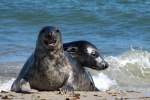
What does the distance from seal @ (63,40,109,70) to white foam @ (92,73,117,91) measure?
3.27 ft

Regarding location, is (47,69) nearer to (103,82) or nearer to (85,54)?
(85,54)

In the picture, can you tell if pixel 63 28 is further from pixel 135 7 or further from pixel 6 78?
pixel 6 78

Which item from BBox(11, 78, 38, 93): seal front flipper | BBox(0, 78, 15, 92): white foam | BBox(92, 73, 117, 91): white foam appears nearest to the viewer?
BBox(11, 78, 38, 93): seal front flipper

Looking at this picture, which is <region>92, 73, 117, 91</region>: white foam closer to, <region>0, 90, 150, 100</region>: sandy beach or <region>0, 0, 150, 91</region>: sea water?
<region>0, 0, 150, 91</region>: sea water

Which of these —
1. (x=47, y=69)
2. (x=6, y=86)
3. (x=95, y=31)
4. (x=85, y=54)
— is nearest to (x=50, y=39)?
(x=47, y=69)

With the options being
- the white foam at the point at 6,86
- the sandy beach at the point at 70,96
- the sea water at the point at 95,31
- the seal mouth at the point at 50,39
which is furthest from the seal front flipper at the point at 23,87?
the sea water at the point at 95,31

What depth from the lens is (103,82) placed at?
10.8 meters

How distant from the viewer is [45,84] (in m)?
8.09

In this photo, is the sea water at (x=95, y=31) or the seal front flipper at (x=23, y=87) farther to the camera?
the sea water at (x=95, y=31)

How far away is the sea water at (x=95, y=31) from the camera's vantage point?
443 inches

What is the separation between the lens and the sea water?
11.2 m

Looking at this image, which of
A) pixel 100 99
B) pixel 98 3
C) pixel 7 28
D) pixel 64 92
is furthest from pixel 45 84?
pixel 98 3

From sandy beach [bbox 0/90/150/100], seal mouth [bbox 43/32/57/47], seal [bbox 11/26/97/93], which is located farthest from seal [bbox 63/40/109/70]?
sandy beach [bbox 0/90/150/100]

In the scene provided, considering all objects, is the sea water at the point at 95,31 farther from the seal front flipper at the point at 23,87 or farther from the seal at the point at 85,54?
the seal front flipper at the point at 23,87
